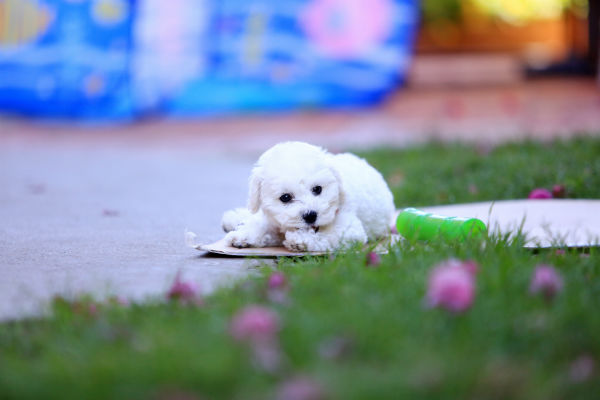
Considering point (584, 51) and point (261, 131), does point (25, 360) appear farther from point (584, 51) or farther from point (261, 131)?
point (584, 51)

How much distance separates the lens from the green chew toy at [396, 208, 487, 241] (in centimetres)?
341

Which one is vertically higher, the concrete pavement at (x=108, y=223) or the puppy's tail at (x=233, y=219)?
the puppy's tail at (x=233, y=219)

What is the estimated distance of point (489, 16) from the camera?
71.1 ft

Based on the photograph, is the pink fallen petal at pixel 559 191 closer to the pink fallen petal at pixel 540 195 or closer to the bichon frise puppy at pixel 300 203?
the pink fallen petal at pixel 540 195

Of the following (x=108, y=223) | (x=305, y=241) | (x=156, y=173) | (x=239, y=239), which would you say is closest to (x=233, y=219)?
(x=239, y=239)

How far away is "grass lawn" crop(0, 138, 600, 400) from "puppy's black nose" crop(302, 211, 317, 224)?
36cm

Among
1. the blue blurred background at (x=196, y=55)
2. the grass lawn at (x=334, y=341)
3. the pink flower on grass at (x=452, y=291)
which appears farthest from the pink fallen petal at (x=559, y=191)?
the blue blurred background at (x=196, y=55)

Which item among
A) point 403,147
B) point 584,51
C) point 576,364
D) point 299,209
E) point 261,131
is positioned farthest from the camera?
point 584,51

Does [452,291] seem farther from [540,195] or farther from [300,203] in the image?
[540,195]

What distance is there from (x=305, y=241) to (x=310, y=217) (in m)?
0.10

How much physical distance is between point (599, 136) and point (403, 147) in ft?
6.05

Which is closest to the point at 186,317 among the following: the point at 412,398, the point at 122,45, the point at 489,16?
the point at 412,398

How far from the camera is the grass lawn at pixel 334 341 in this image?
181 cm

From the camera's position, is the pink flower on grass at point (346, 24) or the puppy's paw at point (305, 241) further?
the pink flower on grass at point (346, 24)
